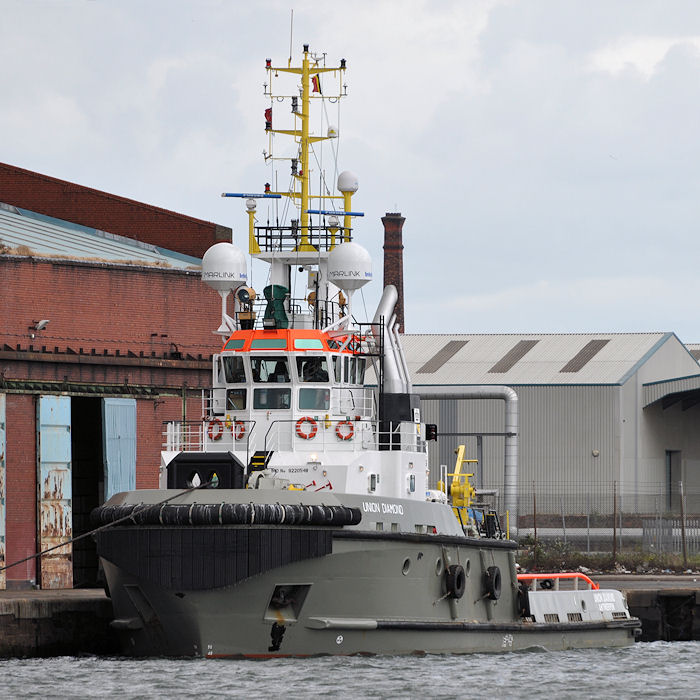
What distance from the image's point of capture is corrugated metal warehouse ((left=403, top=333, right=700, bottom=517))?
5341 cm

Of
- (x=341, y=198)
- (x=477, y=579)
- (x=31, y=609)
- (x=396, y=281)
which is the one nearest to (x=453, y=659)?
(x=477, y=579)

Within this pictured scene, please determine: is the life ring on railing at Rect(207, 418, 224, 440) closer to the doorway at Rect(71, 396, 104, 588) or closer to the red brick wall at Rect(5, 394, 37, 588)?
the red brick wall at Rect(5, 394, 37, 588)

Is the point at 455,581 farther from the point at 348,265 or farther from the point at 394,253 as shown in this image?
the point at 394,253

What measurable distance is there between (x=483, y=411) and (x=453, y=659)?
100 ft

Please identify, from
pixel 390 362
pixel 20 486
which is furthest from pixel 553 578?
pixel 20 486

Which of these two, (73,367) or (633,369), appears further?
(633,369)

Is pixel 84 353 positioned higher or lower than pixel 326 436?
higher

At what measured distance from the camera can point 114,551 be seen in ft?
76.7

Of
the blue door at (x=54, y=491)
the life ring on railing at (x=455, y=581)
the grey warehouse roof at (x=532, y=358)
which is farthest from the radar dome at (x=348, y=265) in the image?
the grey warehouse roof at (x=532, y=358)

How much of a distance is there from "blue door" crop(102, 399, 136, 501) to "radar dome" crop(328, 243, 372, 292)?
26.7 ft

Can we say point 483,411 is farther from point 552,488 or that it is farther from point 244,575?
point 244,575

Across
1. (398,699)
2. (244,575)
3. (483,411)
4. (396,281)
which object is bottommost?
(398,699)

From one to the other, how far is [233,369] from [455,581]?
506 cm

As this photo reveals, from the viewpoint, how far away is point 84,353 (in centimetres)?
3369
